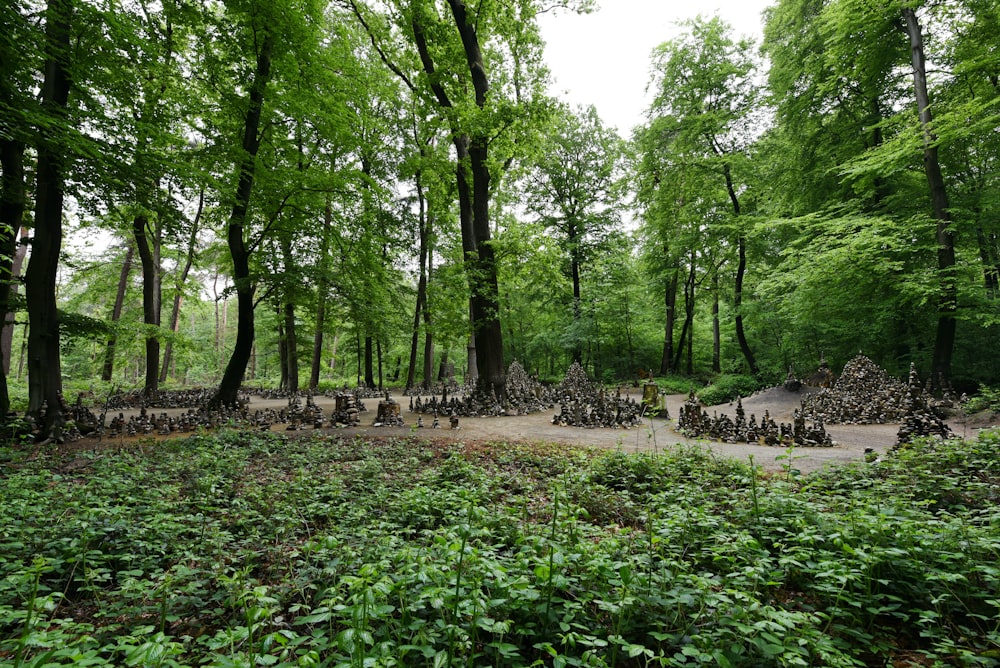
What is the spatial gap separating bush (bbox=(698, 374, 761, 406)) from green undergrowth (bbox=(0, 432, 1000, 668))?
11.4 meters

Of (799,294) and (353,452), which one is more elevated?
(799,294)

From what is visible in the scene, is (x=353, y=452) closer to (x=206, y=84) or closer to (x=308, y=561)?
(x=308, y=561)

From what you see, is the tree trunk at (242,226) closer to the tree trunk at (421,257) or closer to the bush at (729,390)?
the tree trunk at (421,257)

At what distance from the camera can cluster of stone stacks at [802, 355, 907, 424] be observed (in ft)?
31.0

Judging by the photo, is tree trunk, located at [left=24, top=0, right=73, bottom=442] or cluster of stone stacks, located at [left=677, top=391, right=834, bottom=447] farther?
cluster of stone stacks, located at [left=677, top=391, right=834, bottom=447]

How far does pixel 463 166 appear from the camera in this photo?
43.9ft

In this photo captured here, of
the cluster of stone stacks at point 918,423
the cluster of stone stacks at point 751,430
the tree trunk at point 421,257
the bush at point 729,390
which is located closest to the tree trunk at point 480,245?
the cluster of stone stacks at point 751,430

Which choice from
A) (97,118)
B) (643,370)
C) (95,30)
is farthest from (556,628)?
(643,370)

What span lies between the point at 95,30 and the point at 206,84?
2.59 metres

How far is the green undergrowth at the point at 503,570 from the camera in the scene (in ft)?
5.88

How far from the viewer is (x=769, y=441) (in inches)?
301

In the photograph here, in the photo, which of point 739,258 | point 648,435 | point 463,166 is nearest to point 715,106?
point 739,258

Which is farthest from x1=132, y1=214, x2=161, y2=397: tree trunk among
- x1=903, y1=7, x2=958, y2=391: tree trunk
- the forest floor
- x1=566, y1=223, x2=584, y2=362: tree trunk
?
x1=903, y1=7, x2=958, y2=391: tree trunk

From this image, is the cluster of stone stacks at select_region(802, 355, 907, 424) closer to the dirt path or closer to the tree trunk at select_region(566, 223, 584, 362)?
the dirt path
